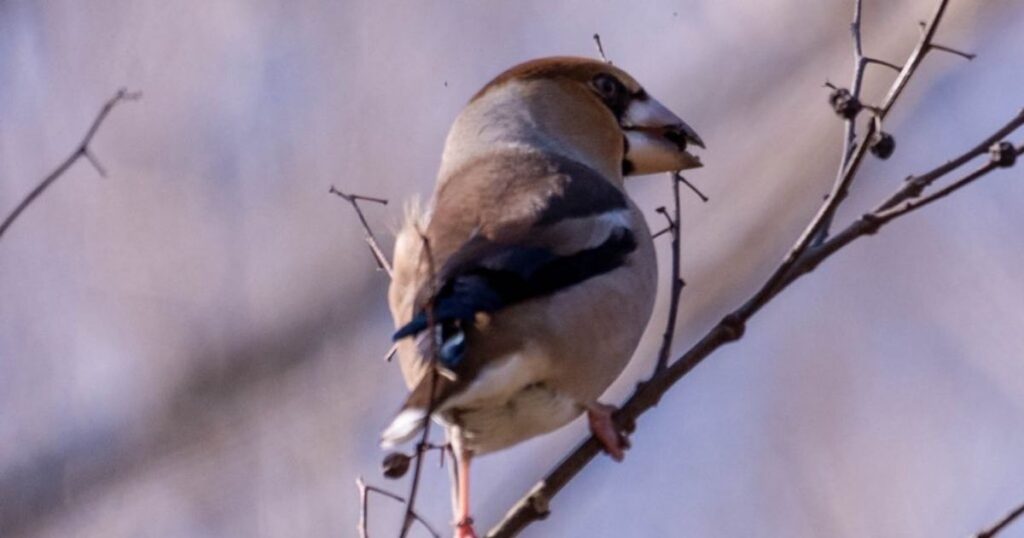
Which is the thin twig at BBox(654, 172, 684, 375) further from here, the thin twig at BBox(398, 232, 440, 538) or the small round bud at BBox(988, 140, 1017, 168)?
the small round bud at BBox(988, 140, 1017, 168)

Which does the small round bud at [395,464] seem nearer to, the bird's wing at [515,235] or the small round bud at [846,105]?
the bird's wing at [515,235]

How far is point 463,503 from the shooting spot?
3.43 metres

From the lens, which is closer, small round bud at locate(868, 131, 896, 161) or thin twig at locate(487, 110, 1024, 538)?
thin twig at locate(487, 110, 1024, 538)

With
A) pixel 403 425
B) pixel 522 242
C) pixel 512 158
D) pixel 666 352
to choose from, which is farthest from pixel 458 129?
pixel 403 425

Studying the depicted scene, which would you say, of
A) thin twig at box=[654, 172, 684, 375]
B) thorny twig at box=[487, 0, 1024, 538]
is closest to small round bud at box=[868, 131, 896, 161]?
thorny twig at box=[487, 0, 1024, 538]

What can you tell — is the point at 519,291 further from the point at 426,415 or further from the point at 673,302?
the point at 426,415

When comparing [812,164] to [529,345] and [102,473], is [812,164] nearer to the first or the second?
[529,345]

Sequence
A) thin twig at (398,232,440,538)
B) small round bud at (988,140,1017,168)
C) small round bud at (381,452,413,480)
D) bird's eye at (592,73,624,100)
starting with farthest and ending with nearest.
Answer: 1. bird's eye at (592,73,624,100)
2. small round bud at (988,140,1017,168)
3. small round bud at (381,452,413,480)
4. thin twig at (398,232,440,538)

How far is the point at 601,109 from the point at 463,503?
134cm

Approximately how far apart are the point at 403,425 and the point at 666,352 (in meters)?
0.64

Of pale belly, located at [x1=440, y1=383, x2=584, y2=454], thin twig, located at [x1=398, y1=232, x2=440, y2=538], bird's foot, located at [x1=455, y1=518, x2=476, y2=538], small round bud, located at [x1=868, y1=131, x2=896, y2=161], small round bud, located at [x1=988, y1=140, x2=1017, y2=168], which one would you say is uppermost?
small round bud, located at [x1=988, y1=140, x2=1017, y2=168]

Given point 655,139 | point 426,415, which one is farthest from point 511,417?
point 655,139

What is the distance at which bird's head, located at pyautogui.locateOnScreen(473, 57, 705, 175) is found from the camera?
421 cm

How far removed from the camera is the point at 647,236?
3.68m
